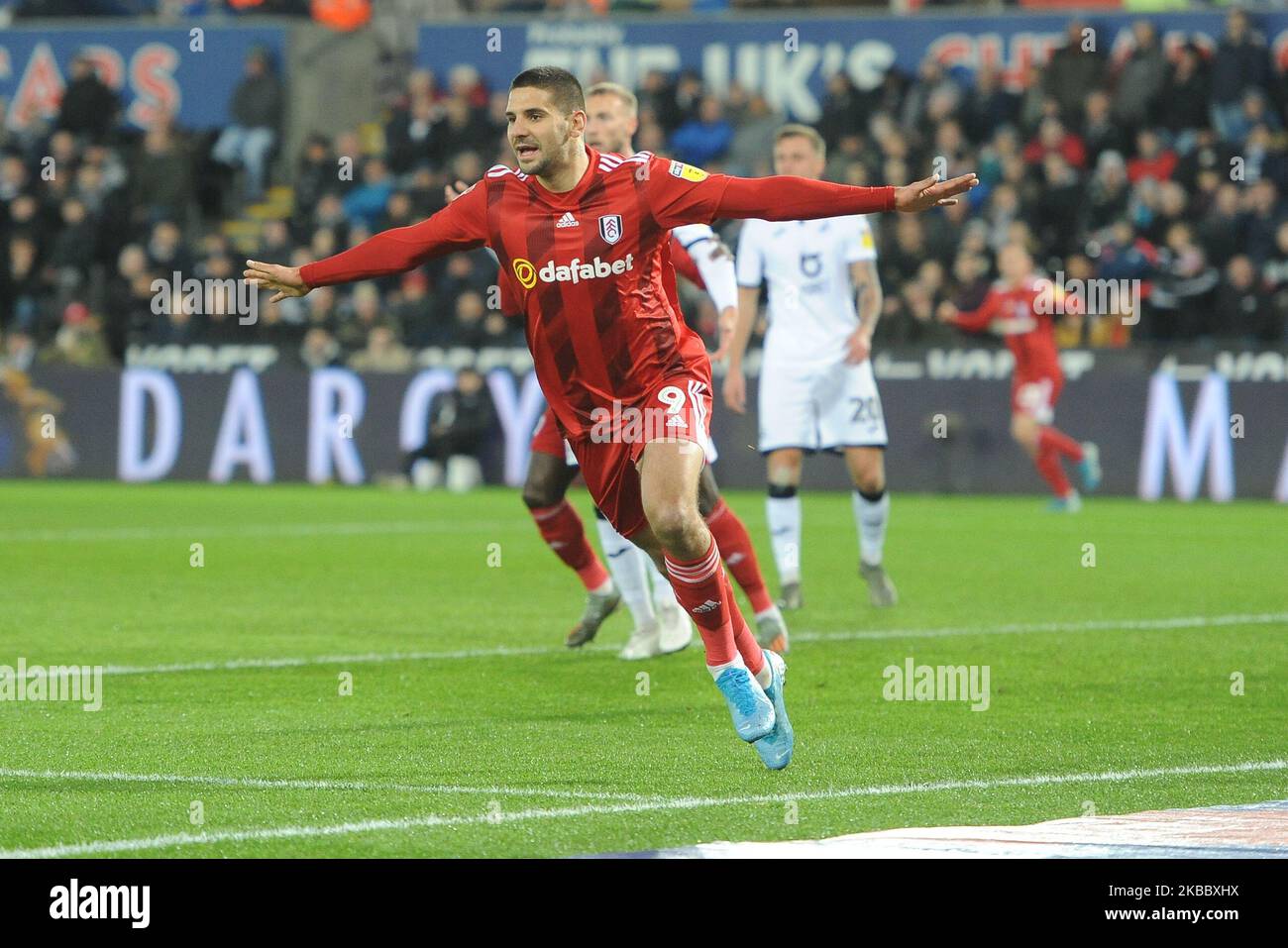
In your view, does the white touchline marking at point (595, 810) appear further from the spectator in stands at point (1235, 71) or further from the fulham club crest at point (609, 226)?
the spectator in stands at point (1235, 71)

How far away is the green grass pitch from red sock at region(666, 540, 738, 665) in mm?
386

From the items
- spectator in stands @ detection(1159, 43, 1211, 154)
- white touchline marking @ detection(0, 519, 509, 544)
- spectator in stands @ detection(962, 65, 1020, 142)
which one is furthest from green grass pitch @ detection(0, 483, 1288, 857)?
spectator in stands @ detection(962, 65, 1020, 142)

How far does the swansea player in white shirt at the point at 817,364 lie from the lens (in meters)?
12.4

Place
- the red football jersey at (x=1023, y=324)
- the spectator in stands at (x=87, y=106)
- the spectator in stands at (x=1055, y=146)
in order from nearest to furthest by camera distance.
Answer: the red football jersey at (x=1023, y=324) → the spectator in stands at (x=1055, y=146) → the spectator in stands at (x=87, y=106)

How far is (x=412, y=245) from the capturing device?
7.57 metres

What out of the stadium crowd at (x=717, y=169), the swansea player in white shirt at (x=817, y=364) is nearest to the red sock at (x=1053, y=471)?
the stadium crowd at (x=717, y=169)

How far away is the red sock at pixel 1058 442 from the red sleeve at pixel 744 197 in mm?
12527

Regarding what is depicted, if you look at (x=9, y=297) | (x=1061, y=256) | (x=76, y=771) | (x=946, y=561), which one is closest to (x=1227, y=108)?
(x=1061, y=256)

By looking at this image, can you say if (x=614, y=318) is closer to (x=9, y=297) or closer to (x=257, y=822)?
(x=257, y=822)

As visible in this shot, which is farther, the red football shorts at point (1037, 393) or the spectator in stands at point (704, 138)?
the spectator in stands at point (704, 138)

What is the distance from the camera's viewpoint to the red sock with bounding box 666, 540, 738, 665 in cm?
729

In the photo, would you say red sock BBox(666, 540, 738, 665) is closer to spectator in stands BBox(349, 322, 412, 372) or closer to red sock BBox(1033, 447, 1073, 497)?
red sock BBox(1033, 447, 1073, 497)

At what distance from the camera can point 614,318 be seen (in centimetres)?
753

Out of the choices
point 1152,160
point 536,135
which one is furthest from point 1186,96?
point 536,135
